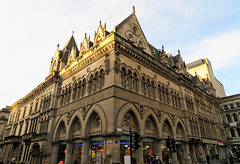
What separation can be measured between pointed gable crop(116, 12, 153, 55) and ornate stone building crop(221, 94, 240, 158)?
1467 inches

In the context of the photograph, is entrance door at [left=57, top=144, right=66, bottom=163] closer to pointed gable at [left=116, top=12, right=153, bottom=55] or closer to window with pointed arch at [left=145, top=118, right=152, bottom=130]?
window with pointed arch at [left=145, top=118, right=152, bottom=130]

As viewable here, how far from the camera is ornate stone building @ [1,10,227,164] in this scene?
682 inches

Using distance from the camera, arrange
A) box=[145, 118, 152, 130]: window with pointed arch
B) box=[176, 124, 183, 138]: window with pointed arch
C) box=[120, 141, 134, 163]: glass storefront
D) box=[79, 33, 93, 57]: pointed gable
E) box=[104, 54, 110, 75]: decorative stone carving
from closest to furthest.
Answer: box=[120, 141, 134, 163]: glass storefront < box=[104, 54, 110, 75]: decorative stone carving < box=[145, 118, 152, 130]: window with pointed arch < box=[79, 33, 93, 57]: pointed gable < box=[176, 124, 183, 138]: window with pointed arch

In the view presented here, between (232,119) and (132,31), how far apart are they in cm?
4136

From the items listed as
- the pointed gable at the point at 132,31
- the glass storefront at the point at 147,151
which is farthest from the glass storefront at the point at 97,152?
the pointed gable at the point at 132,31

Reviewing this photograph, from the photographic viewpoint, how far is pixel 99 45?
21.5 metres

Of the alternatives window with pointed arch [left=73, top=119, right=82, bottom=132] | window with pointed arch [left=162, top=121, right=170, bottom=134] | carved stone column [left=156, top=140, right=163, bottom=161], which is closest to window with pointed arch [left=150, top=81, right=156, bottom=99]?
window with pointed arch [left=162, top=121, right=170, bottom=134]

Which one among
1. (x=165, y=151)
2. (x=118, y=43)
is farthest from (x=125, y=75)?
(x=165, y=151)

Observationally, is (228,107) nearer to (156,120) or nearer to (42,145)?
(156,120)

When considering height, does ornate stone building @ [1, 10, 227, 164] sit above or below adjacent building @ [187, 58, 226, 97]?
below

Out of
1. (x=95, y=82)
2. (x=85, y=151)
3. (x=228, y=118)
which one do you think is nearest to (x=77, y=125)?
(x=85, y=151)

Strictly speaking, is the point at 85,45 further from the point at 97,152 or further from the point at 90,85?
the point at 97,152

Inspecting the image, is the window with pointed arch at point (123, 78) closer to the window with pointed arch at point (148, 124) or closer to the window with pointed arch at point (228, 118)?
the window with pointed arch at point (148, 124)

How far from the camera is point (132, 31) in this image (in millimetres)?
23500
